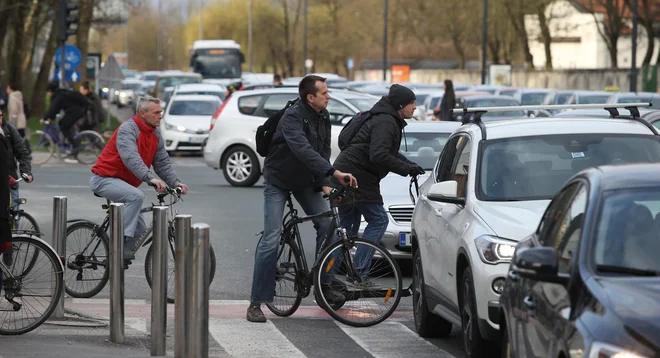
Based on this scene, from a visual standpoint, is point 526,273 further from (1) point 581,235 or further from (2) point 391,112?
(2) point 391,112

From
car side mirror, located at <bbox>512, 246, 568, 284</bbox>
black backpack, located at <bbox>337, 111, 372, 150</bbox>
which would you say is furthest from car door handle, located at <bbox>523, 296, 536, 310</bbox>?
black backpack, located at <bbox>337, 111, 372, 150</bbox>

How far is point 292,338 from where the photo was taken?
9.59 meters

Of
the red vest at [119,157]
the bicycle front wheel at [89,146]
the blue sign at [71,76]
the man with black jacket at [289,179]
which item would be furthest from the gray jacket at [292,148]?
the blue sign at [71,76]

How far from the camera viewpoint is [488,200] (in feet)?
28.2

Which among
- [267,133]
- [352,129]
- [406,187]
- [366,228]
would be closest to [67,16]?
[406,187]

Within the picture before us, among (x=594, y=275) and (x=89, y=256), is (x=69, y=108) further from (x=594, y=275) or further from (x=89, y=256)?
(x=594, y=275)

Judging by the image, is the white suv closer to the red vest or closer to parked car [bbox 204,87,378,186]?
the red vest

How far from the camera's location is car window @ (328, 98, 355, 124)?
953 inches

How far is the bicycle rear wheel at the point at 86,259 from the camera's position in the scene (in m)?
11.3

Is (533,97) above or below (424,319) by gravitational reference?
above

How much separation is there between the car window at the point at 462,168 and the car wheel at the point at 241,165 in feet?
49.1

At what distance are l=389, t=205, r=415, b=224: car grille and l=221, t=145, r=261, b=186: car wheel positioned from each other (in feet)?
36.3

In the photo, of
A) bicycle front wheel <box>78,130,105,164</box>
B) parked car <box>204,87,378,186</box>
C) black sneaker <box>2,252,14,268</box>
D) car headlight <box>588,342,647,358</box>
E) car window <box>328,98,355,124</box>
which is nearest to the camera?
car headlight <box>588,342,647,358</box>

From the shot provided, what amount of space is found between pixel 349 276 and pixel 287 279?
52 cm
